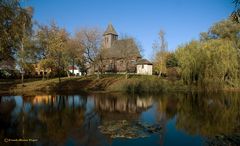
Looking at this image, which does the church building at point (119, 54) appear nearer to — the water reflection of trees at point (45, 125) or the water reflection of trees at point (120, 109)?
the water reflection of trees at point (120, 109)

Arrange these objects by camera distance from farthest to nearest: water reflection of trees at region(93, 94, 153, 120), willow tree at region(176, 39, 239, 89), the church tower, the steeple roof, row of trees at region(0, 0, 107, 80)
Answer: the steeple roof
the church tower
willow tree at region(176, 39, 239, 89)
row of trees at region(0, 0, 107, 80)
water reflection of trees at region(93, 94, 153, 120)

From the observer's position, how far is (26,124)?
13.0 meters

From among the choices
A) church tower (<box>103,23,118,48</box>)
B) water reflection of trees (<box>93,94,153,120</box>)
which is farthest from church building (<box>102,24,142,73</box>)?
water reflection of trees (<box>93,94,153,120</box>)

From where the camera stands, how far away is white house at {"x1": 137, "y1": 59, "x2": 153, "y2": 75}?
57.4 meters

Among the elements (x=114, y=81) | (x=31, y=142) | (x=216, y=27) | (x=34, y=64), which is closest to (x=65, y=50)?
(x=34, y=64)

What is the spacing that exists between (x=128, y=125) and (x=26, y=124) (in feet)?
18.6

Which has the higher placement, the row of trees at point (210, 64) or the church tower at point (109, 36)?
the church tower at point (109, 36)

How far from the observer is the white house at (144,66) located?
5738cm

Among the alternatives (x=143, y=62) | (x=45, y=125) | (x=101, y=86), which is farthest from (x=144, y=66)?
(x=45, y=125)

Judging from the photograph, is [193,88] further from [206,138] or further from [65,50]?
[206,138]

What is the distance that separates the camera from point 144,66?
57.7 metres

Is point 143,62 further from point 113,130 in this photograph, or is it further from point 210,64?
point 113,130

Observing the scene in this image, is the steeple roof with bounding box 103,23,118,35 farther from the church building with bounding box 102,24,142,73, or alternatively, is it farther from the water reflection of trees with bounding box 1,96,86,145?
the water reflection of trees with bounding box 1,96,86,145

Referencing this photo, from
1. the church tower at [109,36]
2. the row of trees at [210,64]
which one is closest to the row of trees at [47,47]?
the row of trees at [210,64]
